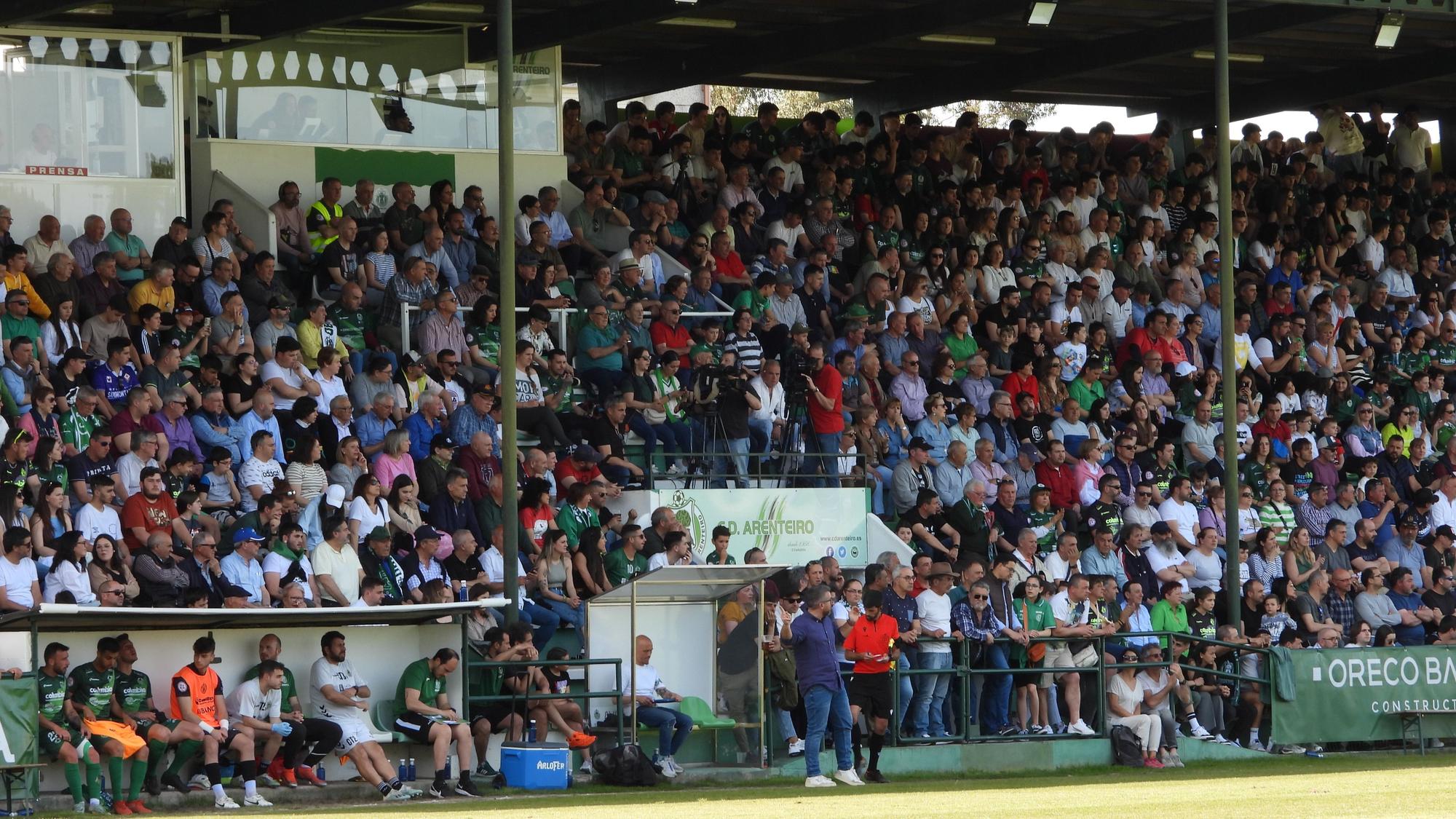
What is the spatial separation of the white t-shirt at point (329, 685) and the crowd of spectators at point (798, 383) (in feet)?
1.82

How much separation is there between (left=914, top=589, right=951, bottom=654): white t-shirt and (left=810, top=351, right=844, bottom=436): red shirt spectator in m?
2.88

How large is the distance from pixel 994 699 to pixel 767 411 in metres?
3.74

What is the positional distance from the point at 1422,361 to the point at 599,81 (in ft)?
34.4

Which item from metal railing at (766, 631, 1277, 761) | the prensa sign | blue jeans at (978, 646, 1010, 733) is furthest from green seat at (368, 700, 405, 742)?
the prensa sign

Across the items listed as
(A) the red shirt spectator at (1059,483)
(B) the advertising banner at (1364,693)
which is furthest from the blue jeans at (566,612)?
(B) the advertising banner at (1364,693)

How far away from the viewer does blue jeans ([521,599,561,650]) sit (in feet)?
59.4

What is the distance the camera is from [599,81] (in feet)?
94.1

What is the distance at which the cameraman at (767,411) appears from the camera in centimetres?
2134

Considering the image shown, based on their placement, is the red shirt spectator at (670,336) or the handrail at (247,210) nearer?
the handrail at (247,210)

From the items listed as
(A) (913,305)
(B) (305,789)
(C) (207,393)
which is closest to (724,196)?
(A) (913,305)

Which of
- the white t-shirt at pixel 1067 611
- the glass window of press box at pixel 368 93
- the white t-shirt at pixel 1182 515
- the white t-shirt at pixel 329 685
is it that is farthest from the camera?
the glass window of press box at pixel 368 93

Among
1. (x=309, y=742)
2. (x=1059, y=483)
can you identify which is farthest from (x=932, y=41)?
(x=309, y=742)

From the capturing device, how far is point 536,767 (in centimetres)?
1667

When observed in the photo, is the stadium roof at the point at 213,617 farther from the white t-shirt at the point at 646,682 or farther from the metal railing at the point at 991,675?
the metal railing at the point at 991,675
